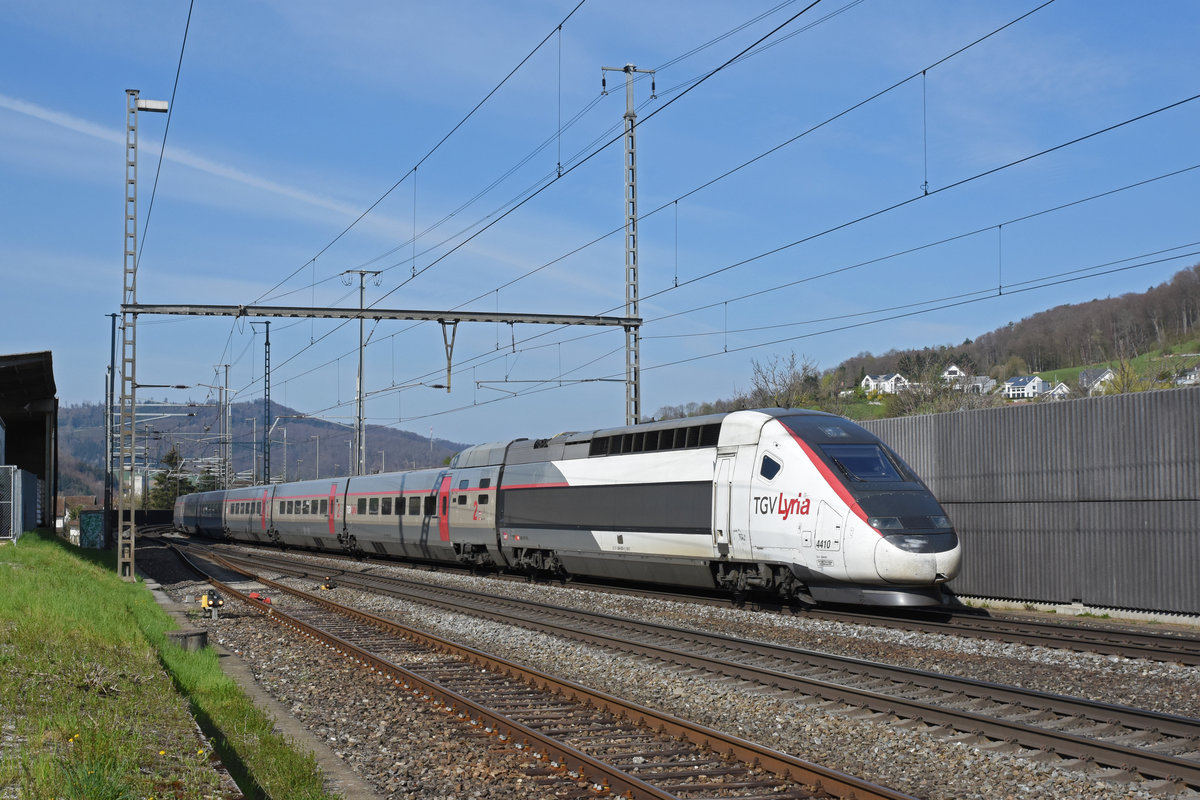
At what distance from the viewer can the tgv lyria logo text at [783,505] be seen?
1677cm

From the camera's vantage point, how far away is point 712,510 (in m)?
18.9

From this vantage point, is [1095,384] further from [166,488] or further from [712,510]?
[166,488]

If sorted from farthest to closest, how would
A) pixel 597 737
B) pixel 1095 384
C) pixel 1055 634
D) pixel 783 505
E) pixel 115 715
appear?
pixel 1095 384, pixel 783 505, pixel 1055 634, pixel 597 737, pixel 115 715

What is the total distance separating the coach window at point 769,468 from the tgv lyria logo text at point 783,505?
388 millimetres

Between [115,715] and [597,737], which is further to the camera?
[597,737]

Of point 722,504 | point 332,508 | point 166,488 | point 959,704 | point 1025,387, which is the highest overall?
point 1025,387

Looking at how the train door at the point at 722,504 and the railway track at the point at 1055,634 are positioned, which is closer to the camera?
the railway track at the point at 1055,634

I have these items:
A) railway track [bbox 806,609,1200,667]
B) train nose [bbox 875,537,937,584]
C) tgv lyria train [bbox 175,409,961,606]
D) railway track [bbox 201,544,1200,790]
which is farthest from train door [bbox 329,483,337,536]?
train nose [bbox 875,537,937,584]

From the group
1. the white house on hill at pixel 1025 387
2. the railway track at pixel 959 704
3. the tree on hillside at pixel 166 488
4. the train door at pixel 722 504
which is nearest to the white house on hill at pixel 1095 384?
the white house on hill at pixel 1025 387

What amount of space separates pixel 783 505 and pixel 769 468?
0.80 m

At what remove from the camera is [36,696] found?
914 cm

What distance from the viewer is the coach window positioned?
57.5 feet

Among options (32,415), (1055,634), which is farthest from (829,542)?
(32,415)

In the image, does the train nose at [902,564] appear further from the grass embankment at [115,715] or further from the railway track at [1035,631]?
the grass embankment at [115,715]
